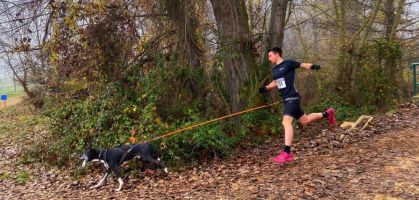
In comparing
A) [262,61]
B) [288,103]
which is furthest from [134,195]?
[262,61]

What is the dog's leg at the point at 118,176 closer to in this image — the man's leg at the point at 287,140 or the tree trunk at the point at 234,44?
the man's leg at the point at 287,140

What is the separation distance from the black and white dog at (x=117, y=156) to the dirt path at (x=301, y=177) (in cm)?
32

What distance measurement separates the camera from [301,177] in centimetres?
614

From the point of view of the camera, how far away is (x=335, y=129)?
31.2ft

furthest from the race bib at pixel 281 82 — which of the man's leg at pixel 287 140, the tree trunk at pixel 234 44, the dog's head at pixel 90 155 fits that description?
the dog's head at pixel 90 155

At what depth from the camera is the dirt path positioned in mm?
→ 5609

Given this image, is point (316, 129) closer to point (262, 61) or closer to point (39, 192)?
point (262, 61)

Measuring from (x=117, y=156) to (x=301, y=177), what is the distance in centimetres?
322

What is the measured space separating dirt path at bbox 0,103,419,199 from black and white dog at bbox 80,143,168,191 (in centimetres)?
32

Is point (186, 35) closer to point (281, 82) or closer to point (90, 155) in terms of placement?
point (281, 82)

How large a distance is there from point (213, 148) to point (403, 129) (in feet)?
13.6

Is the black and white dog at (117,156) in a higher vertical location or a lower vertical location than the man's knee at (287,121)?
lower

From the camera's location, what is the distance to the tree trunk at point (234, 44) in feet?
29.8

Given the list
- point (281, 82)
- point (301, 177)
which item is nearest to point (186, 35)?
point (281, 82)
